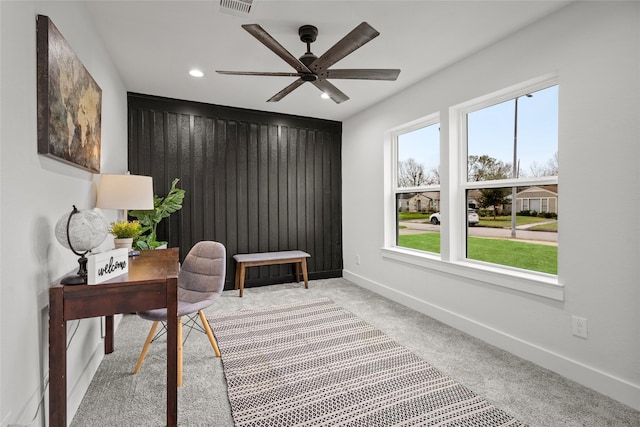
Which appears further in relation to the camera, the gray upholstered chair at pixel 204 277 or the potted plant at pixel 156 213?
the potted plant at pixel 156 213

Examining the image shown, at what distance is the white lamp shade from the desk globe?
2.77 feet

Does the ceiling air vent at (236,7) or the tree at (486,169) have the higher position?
the ceiling air vent at (236,7)

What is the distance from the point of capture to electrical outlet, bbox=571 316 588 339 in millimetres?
2043

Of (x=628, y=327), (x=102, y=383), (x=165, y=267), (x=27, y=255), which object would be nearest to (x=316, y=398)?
(x=165, y=267)

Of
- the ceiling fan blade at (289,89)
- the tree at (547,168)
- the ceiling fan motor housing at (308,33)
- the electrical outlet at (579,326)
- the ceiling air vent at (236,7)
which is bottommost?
the electrical outlet at (579,326)

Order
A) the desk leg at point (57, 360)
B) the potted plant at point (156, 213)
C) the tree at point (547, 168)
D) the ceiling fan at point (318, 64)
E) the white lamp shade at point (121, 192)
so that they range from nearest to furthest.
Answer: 1. the desk leg at point (57, 360)
2. the ceiling fan at point (318, 64)
3. the white lamp shade at point (121, 192)
4. the tree at point (547, 168)
5. the potted plant at point (156, 213)

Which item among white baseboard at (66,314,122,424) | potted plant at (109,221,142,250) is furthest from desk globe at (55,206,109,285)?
potted plant at (109,221,142,250)

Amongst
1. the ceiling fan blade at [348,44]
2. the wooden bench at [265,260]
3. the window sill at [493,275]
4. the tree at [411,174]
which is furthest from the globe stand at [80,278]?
the tree at [411,174]

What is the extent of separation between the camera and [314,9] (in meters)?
2.16

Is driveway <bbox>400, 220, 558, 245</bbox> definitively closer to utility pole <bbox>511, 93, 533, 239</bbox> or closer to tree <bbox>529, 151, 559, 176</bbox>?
utility pole <bbox>511, 93, 533, 239</bbox>

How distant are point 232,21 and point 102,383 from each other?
2605 mm

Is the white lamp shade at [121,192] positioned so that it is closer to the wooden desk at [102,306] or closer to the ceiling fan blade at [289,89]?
the wooden desk at [102,306]

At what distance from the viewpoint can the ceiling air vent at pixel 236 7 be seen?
206 centimetres

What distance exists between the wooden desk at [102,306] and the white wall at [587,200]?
7.94ft
